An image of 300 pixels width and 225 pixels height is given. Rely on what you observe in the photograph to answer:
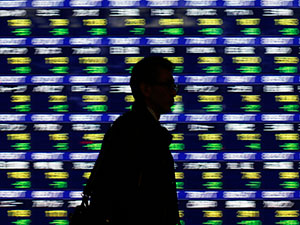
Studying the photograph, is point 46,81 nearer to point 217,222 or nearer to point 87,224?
point 217,222

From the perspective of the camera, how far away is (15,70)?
486 centimetres

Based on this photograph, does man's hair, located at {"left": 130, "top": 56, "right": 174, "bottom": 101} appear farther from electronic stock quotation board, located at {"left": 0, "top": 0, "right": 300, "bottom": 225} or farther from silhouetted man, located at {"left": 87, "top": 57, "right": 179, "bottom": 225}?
electronic stock quotation board, located at {"left": 0, "top": 0, "right": 300, "bottom": 225}

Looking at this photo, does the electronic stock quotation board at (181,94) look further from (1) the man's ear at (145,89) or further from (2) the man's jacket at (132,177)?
(2) the man's jacket at (132,177)

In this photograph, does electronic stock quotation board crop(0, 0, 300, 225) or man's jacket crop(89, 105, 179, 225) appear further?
electronic stock quotation board crop(0, 0, 300, 225)

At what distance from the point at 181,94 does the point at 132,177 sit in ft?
7.89

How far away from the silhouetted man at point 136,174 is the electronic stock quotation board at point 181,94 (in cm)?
212

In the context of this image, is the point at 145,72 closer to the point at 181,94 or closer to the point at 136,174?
the point at 136,174

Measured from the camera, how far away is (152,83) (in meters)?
2.70

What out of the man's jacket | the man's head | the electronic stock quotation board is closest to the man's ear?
the man's head

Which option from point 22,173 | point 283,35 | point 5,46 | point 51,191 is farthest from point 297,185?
point 5,46

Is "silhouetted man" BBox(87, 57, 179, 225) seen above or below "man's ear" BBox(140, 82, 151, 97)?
below

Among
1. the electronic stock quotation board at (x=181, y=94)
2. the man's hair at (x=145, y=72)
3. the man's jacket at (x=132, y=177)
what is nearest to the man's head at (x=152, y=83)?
the man's hair at (x=145, y=72)

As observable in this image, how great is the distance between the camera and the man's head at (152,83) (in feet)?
8.84

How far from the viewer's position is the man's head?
269cm
